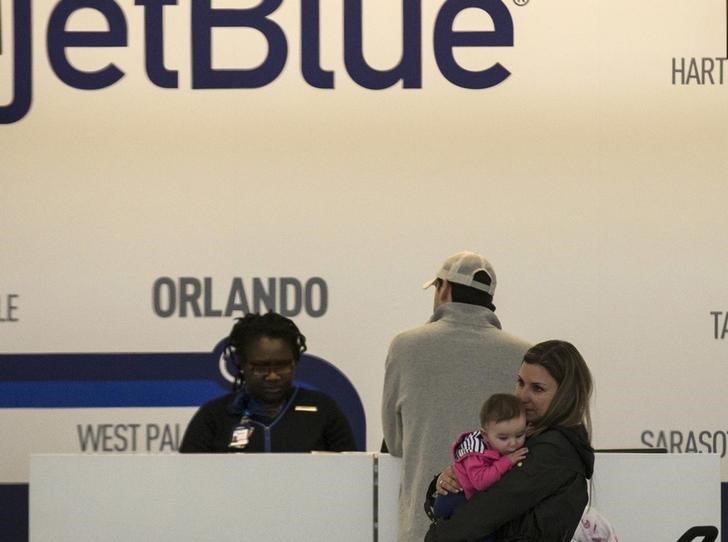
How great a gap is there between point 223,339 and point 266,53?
3.41 feet

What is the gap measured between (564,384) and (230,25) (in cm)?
250

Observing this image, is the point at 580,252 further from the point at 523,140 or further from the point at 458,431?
Result: the point at 458,431

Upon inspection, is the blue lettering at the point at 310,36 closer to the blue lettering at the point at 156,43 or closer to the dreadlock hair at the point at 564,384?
the blue lettering at the point at 156,43

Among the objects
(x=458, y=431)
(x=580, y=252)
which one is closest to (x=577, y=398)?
(x=458, y=431)

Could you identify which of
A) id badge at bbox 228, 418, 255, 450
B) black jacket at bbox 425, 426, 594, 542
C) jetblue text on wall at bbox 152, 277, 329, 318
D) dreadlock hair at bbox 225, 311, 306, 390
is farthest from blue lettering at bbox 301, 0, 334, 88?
black jacket at bbox 425, 426, 594, 542

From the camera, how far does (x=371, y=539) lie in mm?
3928

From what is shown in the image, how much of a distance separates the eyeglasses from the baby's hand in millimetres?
1275

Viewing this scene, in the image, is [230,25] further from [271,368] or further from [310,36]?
[271,368]

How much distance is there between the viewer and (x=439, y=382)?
3689 millimetres

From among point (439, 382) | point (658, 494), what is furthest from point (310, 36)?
point (658, 494)

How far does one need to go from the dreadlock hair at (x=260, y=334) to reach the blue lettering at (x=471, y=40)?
4.25 feet

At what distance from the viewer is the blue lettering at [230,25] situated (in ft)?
17.1

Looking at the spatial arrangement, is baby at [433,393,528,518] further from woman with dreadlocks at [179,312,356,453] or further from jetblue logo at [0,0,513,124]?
jetblue logo at [0,0,513,124]

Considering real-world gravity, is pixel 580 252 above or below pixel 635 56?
below
